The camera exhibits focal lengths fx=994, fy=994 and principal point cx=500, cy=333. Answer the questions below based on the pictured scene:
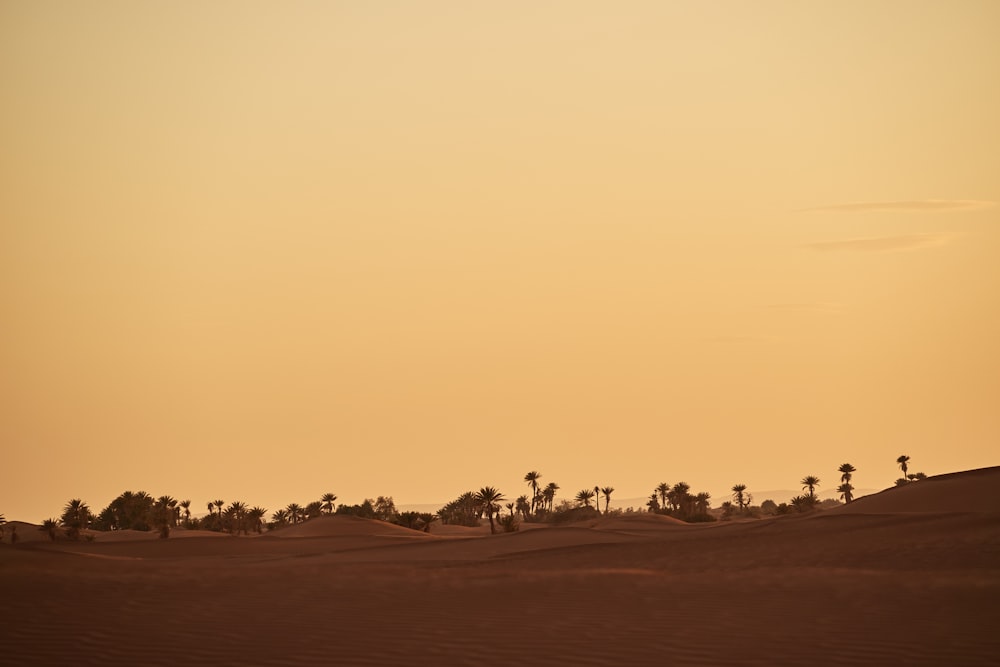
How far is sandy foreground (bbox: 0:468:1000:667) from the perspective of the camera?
40.1 ft

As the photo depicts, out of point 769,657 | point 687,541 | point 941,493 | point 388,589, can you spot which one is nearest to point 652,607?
point 769,657

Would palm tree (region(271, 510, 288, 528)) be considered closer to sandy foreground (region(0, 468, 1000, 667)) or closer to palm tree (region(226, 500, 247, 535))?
palm tree (region(226, 500, 247, 535))

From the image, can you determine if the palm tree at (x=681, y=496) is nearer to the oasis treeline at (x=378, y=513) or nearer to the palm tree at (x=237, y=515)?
the oasis treeline at (x=378, y=513)

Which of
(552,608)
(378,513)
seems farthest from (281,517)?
(552,608)

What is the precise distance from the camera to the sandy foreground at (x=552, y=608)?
12219 mm

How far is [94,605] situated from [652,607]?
372 inches

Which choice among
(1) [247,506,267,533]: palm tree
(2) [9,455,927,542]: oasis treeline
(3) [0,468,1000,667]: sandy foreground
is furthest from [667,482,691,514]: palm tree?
(3) [0,468,1000,667]: sandy foreground

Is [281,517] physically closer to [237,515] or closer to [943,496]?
[237,515]

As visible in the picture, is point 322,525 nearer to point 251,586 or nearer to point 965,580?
point 251,586

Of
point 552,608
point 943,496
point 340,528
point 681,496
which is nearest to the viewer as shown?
point 552,608

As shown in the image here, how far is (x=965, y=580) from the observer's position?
19.9 metres

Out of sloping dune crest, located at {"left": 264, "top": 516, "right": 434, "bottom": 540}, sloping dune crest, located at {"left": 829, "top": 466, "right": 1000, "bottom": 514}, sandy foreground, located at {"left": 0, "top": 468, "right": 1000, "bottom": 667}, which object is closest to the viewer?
sandy foreground, located at {"left": 0, "top": 468, "right": 1000, "bottom": 667}

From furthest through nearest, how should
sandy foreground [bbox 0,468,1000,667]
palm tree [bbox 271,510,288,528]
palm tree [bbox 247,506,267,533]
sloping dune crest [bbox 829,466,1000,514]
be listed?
palm tree [bbox 271,510,288,528] → palm tree [bbox 247,506,267,533] → sloping dune crest [bbox 829,466,1000,514] → sandy foreground [bbox 0,468,1000,667]

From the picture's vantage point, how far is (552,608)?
17109 mm
